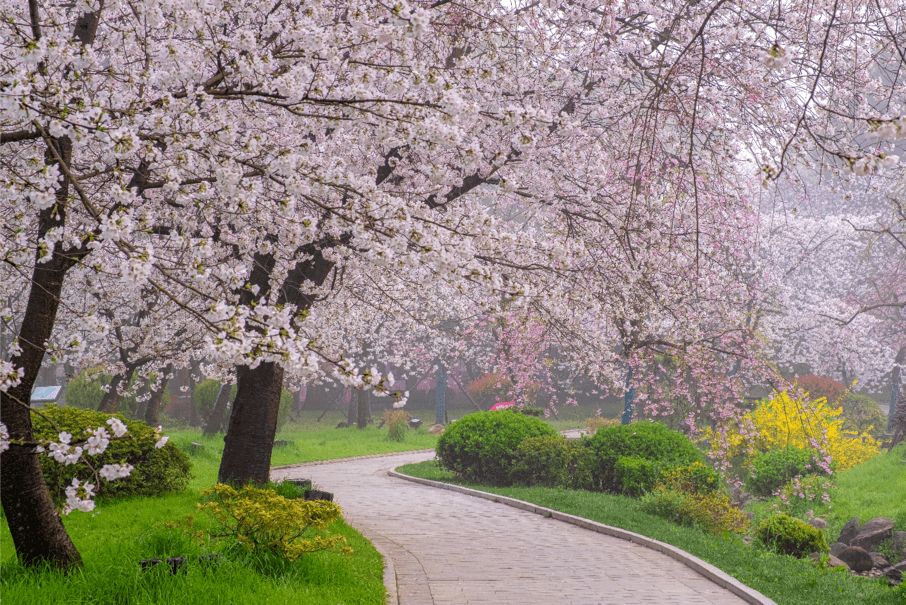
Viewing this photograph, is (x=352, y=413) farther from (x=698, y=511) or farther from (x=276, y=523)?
(x=276, y=523)

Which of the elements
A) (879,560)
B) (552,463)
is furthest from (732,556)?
(552,463)

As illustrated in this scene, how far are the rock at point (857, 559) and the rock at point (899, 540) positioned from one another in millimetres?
825

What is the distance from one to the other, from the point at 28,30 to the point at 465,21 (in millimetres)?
4870

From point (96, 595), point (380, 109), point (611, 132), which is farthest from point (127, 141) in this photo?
point (611, 132)

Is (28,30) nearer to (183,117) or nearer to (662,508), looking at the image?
(183,117)

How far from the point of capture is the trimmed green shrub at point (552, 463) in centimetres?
1510

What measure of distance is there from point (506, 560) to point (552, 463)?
278 inches

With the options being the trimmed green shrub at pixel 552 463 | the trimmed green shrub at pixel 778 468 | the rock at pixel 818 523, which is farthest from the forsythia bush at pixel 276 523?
the trimmed green shrub at pixel 778 468

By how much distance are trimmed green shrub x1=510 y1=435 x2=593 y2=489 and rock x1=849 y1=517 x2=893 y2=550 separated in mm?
5088

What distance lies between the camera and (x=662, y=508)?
12148 mm

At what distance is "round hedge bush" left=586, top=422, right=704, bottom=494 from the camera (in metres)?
13.8

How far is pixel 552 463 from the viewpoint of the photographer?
1559 cm

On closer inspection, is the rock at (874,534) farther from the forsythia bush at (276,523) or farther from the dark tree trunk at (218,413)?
the dark tree trunk at (218,413)

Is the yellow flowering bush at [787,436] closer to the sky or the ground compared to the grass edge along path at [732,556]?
closer to the sky
